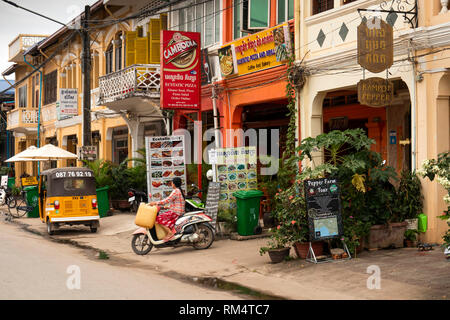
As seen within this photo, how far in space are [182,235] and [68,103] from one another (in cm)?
1445

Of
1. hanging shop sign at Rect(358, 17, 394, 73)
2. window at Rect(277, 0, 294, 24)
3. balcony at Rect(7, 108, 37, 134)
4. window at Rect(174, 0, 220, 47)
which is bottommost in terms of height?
hanging shop sign at Rect(358, 17, 394, 73)

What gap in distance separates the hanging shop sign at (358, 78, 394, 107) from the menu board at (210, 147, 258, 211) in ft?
12.8

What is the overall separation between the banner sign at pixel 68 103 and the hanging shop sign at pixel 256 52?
9828 millimetres

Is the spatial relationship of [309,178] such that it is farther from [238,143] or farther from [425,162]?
[238,143]

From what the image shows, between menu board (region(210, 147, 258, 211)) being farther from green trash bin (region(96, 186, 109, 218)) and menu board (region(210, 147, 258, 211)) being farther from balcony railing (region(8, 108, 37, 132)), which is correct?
balcony railing (region(8, 108, 37, 132))

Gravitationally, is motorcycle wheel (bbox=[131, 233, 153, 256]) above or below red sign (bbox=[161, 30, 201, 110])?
below

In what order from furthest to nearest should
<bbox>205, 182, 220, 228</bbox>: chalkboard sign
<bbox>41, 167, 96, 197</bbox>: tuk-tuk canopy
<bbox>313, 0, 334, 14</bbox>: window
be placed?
<bbox>41, 167, 96, 197</bbox>: tuk-tuk canopy
<bbox>313, 0, 334, 14</bbox>: window
<bbox>205, 182, 220, 228</bbox>: chalkboard sign

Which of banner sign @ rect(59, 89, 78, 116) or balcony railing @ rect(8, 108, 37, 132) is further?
balcony railing @ rect(8, 108, 37, 132)

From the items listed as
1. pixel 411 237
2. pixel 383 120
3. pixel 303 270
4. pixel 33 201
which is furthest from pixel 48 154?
pixel 411 237

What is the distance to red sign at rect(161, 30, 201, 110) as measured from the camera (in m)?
15.2

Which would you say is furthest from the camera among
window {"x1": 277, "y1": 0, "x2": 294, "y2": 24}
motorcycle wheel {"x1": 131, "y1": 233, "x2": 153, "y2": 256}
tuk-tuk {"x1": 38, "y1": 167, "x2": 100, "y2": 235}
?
tuk-tuk {"x1": 38, "y1": 167, "x2": 100, "y2": 235}

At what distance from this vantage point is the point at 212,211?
1337 cm

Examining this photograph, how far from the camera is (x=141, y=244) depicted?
11984 mm

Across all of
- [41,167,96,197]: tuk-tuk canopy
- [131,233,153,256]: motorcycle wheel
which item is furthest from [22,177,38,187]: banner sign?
[131,233,153,256]: motorcycle wheel
